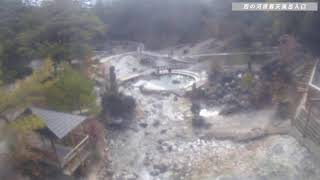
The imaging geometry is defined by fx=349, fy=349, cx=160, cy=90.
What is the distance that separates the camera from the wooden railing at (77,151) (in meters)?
18.2

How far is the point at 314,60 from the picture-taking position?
30938 mm

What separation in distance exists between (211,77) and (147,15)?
77.9ft

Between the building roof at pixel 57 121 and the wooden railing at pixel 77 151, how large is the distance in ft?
5.11

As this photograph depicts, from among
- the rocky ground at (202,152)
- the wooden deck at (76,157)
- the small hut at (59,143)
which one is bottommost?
the rocky ground at (202,152)

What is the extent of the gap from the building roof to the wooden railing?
5.11 feet

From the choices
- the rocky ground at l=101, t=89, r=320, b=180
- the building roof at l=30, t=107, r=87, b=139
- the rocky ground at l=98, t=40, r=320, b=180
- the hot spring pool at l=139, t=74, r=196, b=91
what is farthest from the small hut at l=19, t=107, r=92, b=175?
the hot spring pool at l=139, t=74, r=196, b=91

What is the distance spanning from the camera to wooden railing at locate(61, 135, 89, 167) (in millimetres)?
18211

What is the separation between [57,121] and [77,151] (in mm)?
2666

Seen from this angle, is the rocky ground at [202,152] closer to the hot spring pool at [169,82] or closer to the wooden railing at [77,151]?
the wooden railing at [77,151]

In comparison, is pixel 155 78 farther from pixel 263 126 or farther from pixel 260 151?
pixel 260 151

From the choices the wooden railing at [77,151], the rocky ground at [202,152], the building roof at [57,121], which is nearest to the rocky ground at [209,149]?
the rocky ground at [202,152]

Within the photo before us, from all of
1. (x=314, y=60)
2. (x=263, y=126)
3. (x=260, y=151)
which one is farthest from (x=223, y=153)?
(x=314, y=60)

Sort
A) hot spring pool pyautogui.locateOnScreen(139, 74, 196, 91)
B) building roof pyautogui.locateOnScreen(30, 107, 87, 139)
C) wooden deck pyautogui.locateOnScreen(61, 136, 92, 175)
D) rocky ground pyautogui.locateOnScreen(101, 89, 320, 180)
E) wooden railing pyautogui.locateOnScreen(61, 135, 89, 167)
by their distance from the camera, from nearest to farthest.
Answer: building roof pyautogui.locateOnScreen(30, 107, 87, 139) < wooden railing pyautogui.locateOnScreen(61, 135, 89, 167) < wooden deck pyautogui.locateOnScreen(61, 136, 92, 175) < rocky ground pyautogui.locateOnScreen(101, 89, 320, 180) < hot spring pool pyautogui.locateOnScreen(139, 74, 196, 91)

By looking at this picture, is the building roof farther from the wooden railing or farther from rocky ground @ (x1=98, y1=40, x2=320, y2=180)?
rocky ground @ (x1=98, y1=40, x2=320, y2=180)
